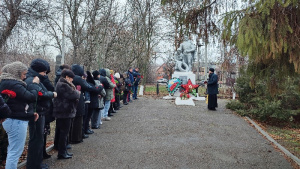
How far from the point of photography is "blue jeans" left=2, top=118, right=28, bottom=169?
12.1 feet

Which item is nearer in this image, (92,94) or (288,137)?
(92,94)

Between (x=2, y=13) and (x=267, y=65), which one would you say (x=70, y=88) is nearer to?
(x=267, y=65)

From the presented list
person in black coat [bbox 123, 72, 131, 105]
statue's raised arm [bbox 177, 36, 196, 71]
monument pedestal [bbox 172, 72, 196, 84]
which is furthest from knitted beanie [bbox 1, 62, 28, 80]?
statue's raised arm [bbox 177, 36, 196, 71]

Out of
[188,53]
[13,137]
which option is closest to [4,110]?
[13,137]

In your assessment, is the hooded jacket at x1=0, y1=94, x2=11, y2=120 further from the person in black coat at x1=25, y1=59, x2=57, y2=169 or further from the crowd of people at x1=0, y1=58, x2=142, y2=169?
the person in black coat at x1=25, y1=59, x2=57, y2=169

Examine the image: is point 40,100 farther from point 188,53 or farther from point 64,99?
point 188,53

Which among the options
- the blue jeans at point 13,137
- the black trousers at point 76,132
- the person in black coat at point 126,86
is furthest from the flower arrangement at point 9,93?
the person in black coat at point 126,86

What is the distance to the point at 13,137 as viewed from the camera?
370 centimetres

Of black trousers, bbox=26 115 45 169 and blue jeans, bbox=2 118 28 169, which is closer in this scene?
blue jeans, bbox=2 118 28 169

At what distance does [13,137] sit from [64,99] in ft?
4.62

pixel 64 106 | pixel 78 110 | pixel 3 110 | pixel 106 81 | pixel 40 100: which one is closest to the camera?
pixel 3 110

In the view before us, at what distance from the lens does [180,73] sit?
59.4ft

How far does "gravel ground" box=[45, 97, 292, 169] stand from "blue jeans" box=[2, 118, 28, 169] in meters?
1.02

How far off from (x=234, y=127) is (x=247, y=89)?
400cm
